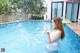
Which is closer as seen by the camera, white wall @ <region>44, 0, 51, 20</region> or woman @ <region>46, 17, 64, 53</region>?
woman @ <region>46, 17, 64, 53</region>

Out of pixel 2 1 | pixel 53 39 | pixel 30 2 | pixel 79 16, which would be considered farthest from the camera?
pixel 30 2

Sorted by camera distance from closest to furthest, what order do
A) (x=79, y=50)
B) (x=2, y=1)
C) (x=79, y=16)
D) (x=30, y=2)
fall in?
(x=79, y=50)
(x=2, y=1)
(x=79, y=16)
(x=30, y=2)

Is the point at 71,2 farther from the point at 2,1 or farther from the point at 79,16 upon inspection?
the point at 2,1

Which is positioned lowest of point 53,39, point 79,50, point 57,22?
point 79,50

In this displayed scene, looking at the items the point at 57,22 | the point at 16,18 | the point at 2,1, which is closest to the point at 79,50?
the point at 57,22

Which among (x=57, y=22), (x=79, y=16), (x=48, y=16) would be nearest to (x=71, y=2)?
(x=79, y=16)

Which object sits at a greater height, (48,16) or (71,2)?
(71,2)

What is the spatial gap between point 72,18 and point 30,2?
507 centimetres

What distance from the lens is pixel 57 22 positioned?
3.77 m

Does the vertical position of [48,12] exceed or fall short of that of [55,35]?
it falls short

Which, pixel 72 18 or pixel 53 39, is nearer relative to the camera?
pixel 53 39

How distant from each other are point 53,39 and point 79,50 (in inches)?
124

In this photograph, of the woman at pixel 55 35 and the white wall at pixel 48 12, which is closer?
the woman at pixel 55 35

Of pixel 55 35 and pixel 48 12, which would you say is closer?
pixel 55 35
